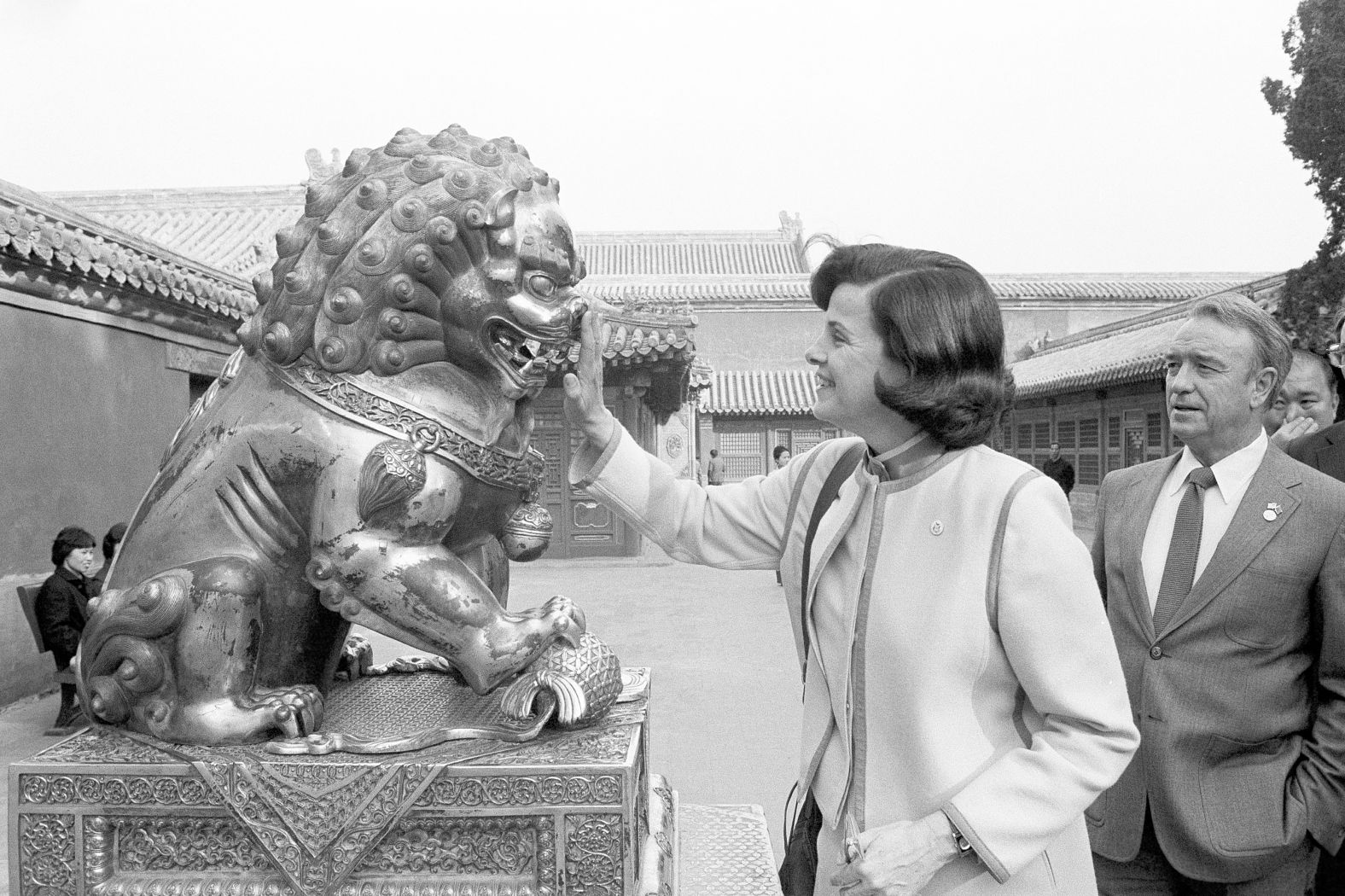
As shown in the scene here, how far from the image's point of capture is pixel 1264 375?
5.73 feet

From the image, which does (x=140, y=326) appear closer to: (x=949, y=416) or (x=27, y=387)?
(x=27, y=387)

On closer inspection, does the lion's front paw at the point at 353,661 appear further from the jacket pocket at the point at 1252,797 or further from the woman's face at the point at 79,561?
the woman's face at the point at 79,561

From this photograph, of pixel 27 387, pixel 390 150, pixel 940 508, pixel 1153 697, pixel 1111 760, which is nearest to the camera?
pixel 1111 760

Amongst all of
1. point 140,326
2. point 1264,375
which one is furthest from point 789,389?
point 1264,375

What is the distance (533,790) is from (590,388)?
60cm

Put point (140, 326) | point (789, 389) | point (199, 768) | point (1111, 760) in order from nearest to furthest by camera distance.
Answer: point (1111, 760), point (199, 768), point (140, 326), point (789, 389)

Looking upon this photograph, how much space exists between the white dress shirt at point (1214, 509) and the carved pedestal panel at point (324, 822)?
41.3 inches

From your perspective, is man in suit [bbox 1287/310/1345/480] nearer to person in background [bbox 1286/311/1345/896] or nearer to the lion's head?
person in background [bbox 1286/311/1345/896]

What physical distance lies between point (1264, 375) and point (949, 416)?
97 cm

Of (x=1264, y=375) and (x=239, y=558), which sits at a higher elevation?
(x=1264, y=375)

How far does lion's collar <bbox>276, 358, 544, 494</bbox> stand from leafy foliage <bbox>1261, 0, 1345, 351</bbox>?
352 inches

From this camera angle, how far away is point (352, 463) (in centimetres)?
142

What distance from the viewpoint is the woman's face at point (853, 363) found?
1172mm

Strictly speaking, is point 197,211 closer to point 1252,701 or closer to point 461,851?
point 461,851
